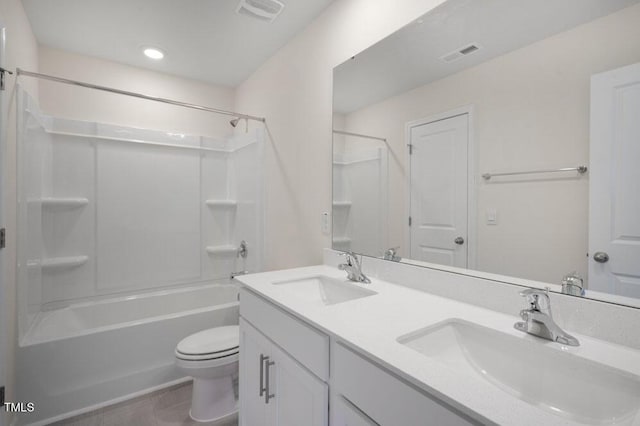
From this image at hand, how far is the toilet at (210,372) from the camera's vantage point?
5.50ft

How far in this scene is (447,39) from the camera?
119 cm

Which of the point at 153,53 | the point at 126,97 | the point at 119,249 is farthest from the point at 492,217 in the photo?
the point at 126,97

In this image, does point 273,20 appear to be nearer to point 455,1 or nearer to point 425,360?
point 455,1

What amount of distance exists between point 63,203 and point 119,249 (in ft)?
1.77

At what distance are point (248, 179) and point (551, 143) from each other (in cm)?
225

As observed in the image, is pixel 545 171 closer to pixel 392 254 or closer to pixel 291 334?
pixel 392 254

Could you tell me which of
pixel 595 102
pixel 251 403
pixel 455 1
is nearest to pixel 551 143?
pixel 595 102

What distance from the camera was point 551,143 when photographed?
90 cm

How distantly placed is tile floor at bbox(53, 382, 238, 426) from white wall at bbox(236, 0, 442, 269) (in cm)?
106

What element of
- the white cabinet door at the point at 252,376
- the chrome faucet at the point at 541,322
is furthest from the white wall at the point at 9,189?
the chrome faucet at the point at 541,322

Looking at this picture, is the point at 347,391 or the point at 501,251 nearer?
the point at 347,391

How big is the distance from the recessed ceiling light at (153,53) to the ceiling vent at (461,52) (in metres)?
2.20

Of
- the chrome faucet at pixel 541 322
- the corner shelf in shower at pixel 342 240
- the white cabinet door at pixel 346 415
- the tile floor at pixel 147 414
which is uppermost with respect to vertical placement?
the corner shelf in shower at pixel 342 240

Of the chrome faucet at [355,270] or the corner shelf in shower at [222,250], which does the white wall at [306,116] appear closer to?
the chrome faucet at [355,270]
